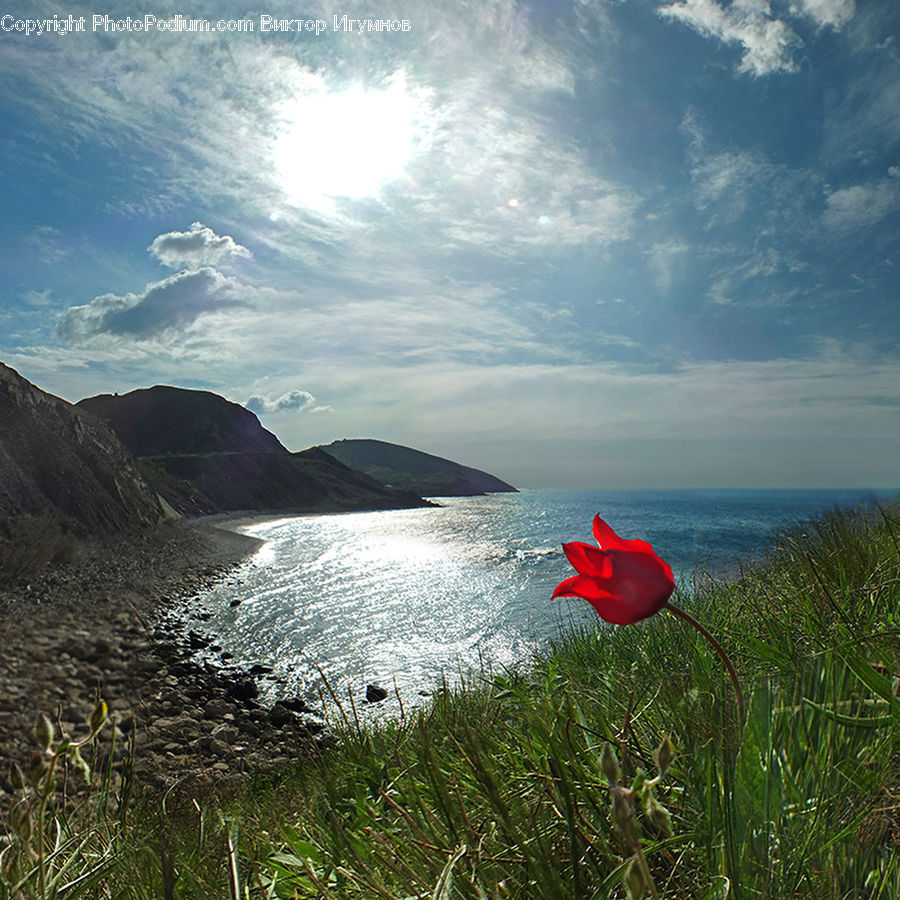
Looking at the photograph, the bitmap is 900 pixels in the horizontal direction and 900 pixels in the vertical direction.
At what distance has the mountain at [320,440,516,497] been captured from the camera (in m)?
156

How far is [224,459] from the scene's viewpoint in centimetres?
7700

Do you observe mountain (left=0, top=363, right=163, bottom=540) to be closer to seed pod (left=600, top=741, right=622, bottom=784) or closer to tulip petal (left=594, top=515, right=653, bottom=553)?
tulip petal (left=594, top=515, right=653, bottom=553)

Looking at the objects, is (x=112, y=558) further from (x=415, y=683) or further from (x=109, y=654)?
(x=415, y=683)

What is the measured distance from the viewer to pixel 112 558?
21.2 metres

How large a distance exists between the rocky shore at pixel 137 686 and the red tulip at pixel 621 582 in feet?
5.21

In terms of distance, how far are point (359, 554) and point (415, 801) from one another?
32.8 meters

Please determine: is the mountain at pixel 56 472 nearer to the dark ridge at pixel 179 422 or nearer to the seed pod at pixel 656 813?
the seed pod at pixel 656 813

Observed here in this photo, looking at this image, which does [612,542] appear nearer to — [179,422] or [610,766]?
[610,766]

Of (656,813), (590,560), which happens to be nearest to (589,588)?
(590,560)

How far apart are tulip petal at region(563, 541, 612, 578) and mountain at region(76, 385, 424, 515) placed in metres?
60.8

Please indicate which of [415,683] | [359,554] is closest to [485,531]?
[359,554]

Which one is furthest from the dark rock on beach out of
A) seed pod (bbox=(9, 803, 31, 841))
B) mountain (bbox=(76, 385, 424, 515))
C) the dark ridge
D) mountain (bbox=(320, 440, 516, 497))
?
mountain (bbox=(320, 440, 516, 497))

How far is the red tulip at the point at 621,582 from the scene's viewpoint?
3.77ft

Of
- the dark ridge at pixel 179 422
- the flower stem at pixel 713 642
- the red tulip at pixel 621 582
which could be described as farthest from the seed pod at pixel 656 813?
the dark ridge at pixel 179 422
